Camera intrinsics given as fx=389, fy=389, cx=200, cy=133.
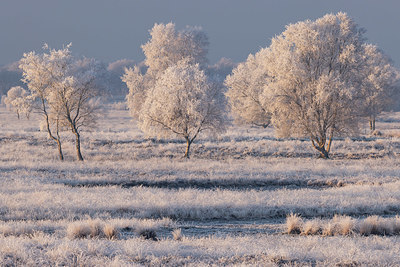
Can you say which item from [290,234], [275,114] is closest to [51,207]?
[290,234]

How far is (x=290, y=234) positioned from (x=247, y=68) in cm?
4153

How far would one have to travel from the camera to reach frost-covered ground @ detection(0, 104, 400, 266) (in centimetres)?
827

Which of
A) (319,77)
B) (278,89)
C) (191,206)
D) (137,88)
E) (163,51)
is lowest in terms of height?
(191,206)

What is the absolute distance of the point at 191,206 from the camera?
599 inches

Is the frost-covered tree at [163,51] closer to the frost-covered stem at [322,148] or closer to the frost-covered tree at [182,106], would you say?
A: the frost-covered tree at [182,106]

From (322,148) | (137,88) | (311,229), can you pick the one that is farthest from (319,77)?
(137,88)

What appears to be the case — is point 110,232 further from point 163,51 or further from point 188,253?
point 163,51

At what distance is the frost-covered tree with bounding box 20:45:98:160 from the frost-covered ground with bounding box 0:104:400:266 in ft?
14.0

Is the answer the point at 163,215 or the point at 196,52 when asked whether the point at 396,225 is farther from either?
the point at 196,52

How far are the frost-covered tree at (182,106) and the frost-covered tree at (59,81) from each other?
16.2 ft

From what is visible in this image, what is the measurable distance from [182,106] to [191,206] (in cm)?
1519

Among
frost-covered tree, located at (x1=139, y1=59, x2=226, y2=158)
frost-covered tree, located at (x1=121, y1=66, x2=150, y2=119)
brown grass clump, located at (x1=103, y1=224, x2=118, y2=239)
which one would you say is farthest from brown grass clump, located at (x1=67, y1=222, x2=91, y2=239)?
frost-covered tree, located at (x1=121, y1=66, x2=150, y2=119)

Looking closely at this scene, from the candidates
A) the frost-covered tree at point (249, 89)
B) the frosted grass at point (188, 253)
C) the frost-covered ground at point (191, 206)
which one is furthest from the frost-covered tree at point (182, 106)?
the frosted grass at point (188, 253)

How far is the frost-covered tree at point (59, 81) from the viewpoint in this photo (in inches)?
1129
